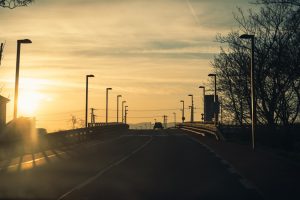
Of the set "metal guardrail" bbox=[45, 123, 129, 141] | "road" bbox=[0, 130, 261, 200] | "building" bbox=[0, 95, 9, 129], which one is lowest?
"road" bbox=[0, 130, 261, 200]

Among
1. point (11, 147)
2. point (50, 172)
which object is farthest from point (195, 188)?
point (11, 147)

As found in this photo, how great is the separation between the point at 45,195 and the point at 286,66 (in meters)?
32.5

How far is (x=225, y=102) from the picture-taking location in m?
58.1

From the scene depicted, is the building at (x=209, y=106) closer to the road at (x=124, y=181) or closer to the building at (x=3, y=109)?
the building at (x=3, y=109)

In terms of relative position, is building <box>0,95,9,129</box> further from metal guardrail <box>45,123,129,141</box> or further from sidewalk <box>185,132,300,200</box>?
sidewalk <box>185,132,300,200</box>

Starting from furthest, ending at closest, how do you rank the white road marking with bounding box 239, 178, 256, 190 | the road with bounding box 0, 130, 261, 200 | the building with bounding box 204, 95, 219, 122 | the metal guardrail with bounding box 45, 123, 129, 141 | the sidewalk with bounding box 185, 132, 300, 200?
the building with bounding box 204, 95, 219, 122 → the metal guardrail with bounding box 45, 123, 129, 141 → the white road marking with bounding box 239, 178, 256, 190 → the sidewalk with bounding box 185, 132, 300, 200 → the road with bounding box 0, 130, 261, 200

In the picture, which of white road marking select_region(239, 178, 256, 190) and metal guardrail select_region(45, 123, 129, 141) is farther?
metal guardrail select_region(45, 123, 129, 141)

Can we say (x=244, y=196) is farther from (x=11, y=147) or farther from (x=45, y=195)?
(x=11, y=147)

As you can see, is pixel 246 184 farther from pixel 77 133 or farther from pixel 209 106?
pixel 209 106

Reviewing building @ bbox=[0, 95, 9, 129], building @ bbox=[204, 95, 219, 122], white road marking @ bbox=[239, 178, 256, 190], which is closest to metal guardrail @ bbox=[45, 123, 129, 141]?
building @ bbox=[204, 95, 219, 122]

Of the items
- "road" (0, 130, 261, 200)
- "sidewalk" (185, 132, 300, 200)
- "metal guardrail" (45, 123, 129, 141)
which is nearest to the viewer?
"road" (0, 130, 261, 200)

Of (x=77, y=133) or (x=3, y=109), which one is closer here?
→ (x=77, y=133)

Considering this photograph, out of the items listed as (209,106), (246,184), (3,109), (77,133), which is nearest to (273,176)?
(246,184)

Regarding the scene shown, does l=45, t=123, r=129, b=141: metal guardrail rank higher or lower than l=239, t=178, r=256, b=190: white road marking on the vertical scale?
higher
